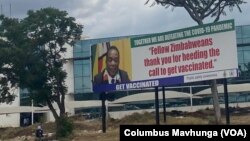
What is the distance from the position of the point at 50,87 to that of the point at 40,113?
108ft

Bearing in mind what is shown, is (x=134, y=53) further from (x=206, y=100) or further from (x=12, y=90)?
(x=206, y=100)

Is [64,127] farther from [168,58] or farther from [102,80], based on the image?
[168,58]

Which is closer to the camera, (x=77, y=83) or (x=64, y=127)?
(x=64, y=127)

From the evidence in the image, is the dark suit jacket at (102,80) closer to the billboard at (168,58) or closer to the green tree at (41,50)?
the billboard at (168,58)

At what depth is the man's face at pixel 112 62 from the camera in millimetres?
31219

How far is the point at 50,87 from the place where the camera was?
39.2 m

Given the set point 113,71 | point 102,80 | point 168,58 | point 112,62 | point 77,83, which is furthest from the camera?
point 77,83

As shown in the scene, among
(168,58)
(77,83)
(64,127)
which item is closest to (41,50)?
(64,127)

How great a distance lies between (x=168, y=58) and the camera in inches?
1105

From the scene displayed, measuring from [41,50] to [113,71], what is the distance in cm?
982

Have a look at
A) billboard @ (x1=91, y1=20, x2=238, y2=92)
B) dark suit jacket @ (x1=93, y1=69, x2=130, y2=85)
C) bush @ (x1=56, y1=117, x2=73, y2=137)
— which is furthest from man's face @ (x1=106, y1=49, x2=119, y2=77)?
bush @ (x1=56, y1=117, x2=73, y2=137)

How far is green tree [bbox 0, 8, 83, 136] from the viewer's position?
127 ft

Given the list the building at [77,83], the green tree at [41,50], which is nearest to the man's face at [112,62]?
the green tree at [41,50]

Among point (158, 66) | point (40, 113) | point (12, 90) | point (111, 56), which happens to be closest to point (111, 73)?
point (111, 56)
